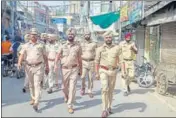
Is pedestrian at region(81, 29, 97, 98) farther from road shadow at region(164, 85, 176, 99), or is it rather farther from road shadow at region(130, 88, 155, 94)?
road shadow at region(164, 85, 176, 99)

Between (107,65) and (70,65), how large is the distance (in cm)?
96

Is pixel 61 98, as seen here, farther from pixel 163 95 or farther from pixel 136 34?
pixel 136 34

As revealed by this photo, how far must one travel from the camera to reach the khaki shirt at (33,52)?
861 cm

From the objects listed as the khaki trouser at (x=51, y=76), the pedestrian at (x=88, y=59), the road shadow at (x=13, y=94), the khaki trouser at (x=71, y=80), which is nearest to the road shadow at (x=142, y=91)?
the pedestrian at (x=88, y=59)

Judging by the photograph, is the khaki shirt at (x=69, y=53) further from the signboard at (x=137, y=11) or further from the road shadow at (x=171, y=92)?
the signboard at (x=137, y=11)

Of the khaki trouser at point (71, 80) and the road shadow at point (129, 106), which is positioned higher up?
the khaki trouser at point (71, 80)

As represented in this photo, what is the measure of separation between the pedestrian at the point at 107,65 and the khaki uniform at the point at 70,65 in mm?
690

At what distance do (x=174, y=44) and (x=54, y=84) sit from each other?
4.32 metres

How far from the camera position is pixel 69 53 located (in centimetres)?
840

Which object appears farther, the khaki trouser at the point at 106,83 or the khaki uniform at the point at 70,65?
the khaki uniform at the point at 70,65

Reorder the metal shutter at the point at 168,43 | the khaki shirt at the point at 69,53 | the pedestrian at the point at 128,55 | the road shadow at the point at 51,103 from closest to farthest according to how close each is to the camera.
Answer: the khaki shirt at the point at 69,53 → the road shadow at the point at 51,103 → the pedestrian at the point at 128,55 → the metal shutter at the point at 168,43

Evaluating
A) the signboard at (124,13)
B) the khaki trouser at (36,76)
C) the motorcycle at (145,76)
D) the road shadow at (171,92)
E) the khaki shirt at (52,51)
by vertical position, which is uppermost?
the signboard at (124,13)

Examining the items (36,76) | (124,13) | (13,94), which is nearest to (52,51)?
(13,94)

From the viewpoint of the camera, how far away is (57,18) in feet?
124
